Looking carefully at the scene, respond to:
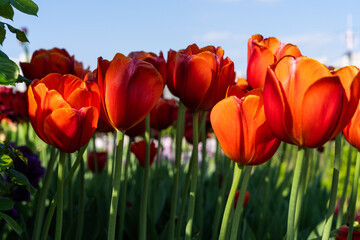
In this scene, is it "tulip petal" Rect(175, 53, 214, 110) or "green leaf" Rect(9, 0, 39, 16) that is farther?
"tulip petal" Rect(175, 53, 214, 110)

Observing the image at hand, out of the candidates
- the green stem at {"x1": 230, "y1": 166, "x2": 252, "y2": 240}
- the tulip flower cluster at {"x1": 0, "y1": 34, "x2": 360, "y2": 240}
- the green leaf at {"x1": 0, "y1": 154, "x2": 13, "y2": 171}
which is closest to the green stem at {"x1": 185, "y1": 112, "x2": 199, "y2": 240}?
the tulip flower cluster at {"x1": 0, "y1": 34, "x2": 360, "y2": 240}

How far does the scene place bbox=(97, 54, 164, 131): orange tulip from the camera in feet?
2.48

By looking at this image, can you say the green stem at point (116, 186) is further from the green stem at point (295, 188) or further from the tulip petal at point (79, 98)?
the green stem at point (295, 188)

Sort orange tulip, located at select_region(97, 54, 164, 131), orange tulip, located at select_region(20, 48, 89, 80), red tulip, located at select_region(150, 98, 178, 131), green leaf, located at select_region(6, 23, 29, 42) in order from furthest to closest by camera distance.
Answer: red tulip, located at select_region(150, 98, 178, 131) < orange tulip, located at select_region(20, 48, 89, 80) < green leaf, located at select_region(6, 23, 29, 42) < orange tulip, located at select_region(97, 54, 164, 131)

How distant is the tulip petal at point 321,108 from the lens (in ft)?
2.12

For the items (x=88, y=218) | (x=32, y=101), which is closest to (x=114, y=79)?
(x=32, y=101)

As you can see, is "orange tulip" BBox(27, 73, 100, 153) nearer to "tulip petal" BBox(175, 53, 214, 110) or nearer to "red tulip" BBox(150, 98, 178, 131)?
"tulip petal" BBox(175, 53, 214, 110)

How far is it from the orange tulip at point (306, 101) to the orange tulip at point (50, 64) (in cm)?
64

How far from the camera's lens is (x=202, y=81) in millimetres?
914

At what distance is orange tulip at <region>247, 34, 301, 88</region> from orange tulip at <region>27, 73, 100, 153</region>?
34 cm

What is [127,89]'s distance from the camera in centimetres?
76

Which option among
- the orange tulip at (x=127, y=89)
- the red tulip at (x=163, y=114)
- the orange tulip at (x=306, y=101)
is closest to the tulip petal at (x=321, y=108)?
the orange tulip at (x=306, y=101)

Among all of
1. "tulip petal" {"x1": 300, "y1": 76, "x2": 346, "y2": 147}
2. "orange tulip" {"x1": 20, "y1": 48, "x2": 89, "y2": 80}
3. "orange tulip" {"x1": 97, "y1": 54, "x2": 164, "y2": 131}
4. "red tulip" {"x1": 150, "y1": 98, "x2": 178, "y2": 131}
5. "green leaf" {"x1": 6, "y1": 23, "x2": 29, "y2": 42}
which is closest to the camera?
"tulip petal" {"x1": 300, "y1": 76, "x2": 346, "y2": 147}

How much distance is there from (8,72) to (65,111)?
11cm
